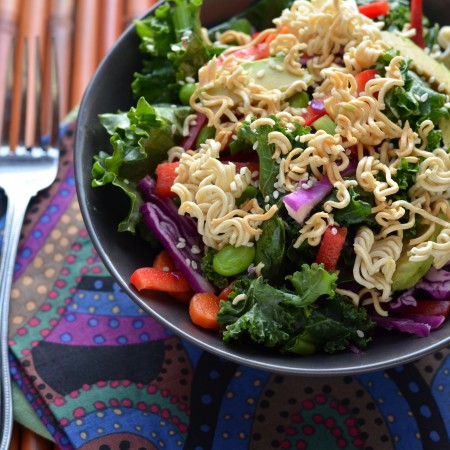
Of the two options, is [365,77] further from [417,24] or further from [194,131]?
[194,131]

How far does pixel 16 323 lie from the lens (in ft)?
10.3

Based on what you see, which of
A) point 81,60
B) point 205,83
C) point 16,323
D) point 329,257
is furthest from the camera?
point 81,60

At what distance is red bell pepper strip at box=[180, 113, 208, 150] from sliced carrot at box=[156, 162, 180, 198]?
0.51 ft

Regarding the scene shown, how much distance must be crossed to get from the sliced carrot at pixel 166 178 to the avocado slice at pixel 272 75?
1.57 ft

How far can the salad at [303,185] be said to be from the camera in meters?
2.57

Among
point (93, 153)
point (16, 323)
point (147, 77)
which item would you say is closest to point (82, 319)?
point (16, 323)

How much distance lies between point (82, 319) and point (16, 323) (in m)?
0.29

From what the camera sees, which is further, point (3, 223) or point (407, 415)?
point (3, 223)

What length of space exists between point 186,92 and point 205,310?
0.95m

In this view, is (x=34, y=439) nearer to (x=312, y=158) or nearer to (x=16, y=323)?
(x=16, y=323)

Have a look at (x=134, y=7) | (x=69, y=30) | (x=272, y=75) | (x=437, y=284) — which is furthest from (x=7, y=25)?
(x=437, y=284)

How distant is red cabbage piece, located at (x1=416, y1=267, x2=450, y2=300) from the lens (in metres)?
2.67

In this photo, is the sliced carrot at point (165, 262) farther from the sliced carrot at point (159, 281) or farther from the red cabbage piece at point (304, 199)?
the red cabbage piece at point (304, 199)

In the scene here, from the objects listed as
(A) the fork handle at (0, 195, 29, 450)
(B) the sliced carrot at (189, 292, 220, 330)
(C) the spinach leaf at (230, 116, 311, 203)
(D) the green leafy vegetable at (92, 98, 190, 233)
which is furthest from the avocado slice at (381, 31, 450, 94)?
(A) the fork handle at (0, 195, 29, 450)
